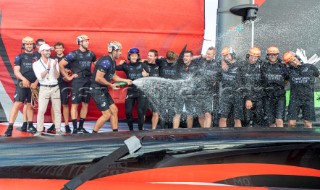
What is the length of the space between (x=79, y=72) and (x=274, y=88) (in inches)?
123

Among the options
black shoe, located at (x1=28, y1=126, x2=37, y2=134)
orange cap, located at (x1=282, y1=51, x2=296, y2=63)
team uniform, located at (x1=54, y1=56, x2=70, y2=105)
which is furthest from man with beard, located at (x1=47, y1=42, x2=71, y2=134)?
orange cap, located at (x1=282, y1=51, x2=296, y2=63)

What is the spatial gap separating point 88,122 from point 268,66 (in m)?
3.16

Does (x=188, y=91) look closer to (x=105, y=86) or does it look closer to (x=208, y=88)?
(x=208, y=88)

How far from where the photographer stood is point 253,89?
645cm

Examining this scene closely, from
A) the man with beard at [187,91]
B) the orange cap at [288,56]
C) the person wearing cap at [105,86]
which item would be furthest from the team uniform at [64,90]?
the orange cap at [288,56]

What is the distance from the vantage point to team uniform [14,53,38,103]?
21.2 ft

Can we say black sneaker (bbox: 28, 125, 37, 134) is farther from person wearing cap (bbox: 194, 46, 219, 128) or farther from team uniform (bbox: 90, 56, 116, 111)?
person wearing cap (bbox: 194, 46, 219, 128)

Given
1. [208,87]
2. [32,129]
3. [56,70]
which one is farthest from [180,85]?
[32,129]

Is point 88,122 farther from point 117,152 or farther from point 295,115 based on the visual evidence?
point 117,152

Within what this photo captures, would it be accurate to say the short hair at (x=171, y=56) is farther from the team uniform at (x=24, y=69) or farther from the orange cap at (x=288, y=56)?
the team uniform at (x=24, y=69)

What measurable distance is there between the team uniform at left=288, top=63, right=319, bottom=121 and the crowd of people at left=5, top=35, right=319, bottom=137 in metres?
0.01

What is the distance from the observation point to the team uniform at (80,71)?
661 centimetres

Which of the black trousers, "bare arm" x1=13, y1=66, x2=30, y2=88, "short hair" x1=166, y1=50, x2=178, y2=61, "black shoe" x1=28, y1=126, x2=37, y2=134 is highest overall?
"short hair" x1=166, y1=50, x2=178, y2=61

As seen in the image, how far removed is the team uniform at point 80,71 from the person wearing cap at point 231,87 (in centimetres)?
212
